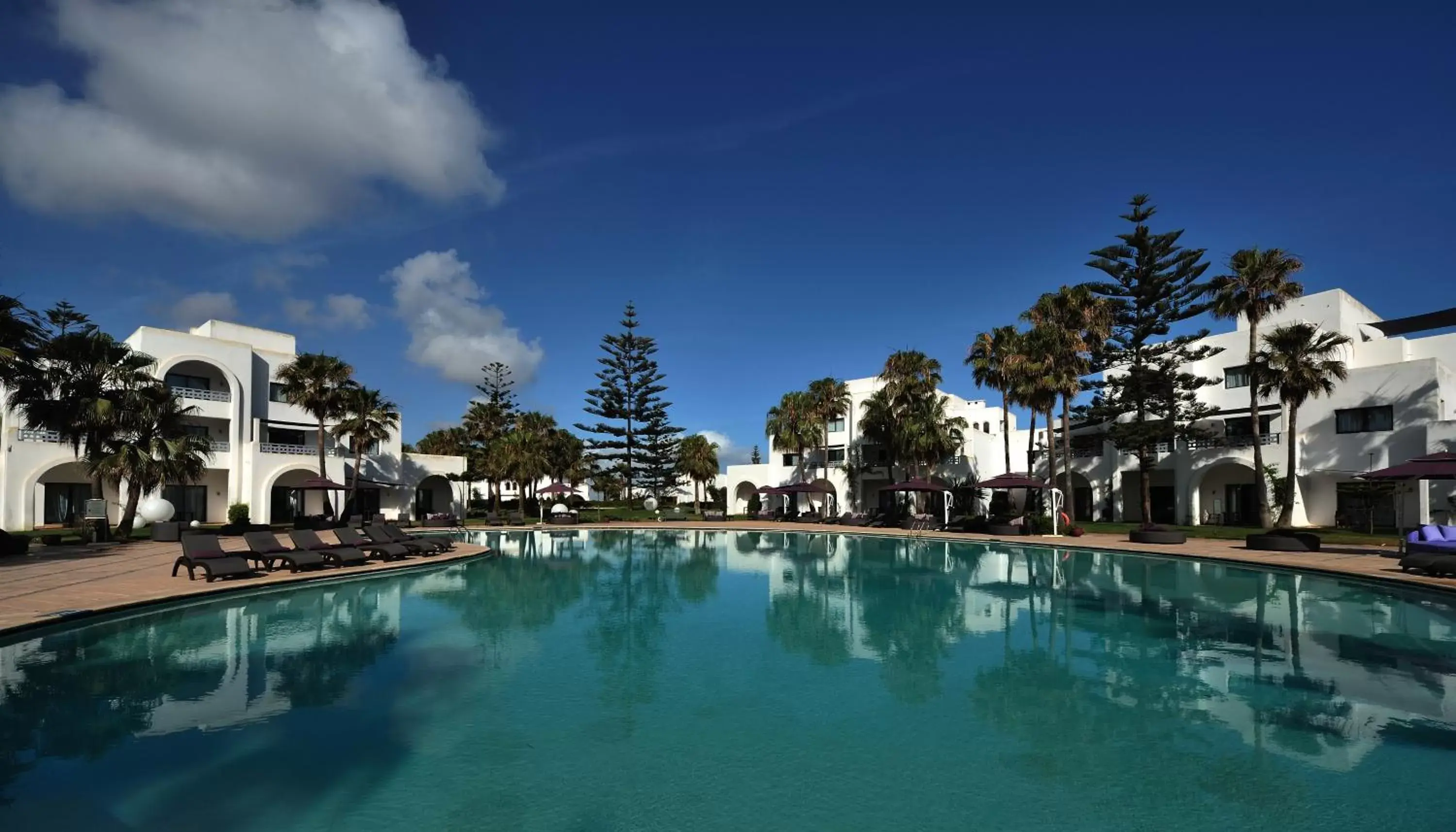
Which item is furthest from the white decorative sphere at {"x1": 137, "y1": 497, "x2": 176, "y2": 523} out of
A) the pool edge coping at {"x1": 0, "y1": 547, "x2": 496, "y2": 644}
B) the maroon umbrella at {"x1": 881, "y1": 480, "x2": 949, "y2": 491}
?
the maroon umbrella at {"x1": 881, "y1": 480, "x2": 949, "y2": 491}

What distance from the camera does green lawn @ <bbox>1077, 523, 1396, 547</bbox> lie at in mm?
20969

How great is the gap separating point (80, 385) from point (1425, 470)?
3366cm

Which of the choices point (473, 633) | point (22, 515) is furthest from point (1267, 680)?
point (22, 515)

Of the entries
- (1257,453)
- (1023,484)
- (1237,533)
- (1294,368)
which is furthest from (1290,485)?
(1023,484)

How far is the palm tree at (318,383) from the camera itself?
28.9 metres

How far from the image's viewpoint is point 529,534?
30.2 meters

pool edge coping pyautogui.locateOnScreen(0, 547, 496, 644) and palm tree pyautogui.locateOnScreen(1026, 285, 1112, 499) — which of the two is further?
palm tree pyautogui.locateOnScreen(1026, 285, 1112, 499)

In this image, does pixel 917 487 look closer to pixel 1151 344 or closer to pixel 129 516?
pixel 1151 344

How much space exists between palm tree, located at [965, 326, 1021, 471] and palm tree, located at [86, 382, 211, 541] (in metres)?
28.9

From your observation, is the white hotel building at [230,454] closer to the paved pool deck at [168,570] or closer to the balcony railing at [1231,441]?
the paved pool deck at [168,570]

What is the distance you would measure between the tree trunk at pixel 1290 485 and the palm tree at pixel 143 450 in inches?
1316

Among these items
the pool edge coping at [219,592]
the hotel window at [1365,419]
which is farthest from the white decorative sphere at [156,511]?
the hotel window at [1365,419]

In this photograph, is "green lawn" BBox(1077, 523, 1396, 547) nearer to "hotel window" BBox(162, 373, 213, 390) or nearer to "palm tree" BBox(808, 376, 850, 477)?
"palm tree" BBox(808, 376, 850, 477)

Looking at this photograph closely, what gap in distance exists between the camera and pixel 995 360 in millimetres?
31188
